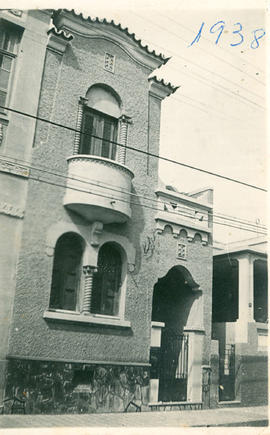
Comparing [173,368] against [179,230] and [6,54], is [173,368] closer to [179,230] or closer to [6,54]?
[179,230]

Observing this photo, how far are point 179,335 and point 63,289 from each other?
4.48 meters

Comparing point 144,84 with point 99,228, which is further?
point 144,84

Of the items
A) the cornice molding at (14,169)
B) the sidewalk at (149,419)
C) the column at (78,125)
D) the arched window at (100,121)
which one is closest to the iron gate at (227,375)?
the sidewalk at (149,419)

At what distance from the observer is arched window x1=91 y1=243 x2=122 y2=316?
41.5 ft

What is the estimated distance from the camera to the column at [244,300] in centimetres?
1562

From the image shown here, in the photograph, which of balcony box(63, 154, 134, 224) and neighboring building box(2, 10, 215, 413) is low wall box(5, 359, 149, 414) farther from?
balcony box(63, 154, 134, 224)

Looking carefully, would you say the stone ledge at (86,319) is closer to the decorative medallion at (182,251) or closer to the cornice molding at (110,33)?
the decorative medallion at (182,251)

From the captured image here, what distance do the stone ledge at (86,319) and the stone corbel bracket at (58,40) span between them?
7004 millimetres

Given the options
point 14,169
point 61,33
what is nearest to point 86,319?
point 14,169

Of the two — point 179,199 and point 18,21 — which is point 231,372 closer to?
point 179,199

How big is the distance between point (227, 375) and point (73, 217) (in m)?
7.81

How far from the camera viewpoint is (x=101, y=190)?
1228cm

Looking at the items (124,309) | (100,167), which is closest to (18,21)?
(100,167)

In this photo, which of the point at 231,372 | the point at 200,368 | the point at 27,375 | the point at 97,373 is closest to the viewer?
the point at 27,375
